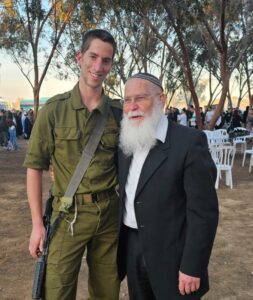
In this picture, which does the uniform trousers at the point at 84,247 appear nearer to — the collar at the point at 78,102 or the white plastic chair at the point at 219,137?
the collar at the point at 78,102

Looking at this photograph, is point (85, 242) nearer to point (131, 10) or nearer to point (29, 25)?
point (131, 10)

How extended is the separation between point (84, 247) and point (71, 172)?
17.5 inches

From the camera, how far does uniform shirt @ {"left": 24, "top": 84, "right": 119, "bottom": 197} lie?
239 cm

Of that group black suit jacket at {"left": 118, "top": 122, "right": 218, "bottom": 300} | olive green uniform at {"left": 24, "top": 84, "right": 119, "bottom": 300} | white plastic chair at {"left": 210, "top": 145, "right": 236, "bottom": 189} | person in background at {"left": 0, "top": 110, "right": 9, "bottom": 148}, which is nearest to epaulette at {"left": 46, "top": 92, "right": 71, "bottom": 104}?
olive green uniform at {"left": 24, "top": 84, "right": 119, "bottom": 300}

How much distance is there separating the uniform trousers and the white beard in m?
0.37

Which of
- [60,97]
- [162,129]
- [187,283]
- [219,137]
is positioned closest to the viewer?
[187,283]

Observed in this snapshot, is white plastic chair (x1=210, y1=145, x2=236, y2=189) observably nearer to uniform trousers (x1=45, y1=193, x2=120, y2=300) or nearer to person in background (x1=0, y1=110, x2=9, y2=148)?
uniform trousers (x1=45, y1=193, x2=120, y2=300)

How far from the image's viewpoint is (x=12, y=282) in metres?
4.07

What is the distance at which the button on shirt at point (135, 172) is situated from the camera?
222cm

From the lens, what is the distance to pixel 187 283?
83.4 inches

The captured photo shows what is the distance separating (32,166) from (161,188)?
76cm

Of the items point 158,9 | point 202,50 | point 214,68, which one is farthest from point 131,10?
point 214,68

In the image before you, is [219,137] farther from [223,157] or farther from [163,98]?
[163,98]

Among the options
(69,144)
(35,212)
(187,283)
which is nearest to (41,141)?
(69,144)
